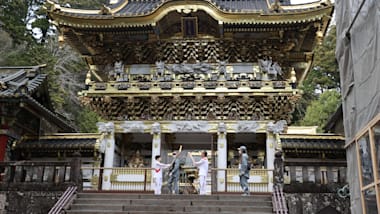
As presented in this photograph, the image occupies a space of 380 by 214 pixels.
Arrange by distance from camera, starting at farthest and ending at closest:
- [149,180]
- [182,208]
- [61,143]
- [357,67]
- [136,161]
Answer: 1. [136,161]
2. [61,143]
3. [149,180]
4. [182,208]
5. [357,67]

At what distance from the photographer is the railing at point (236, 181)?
14656 millimetres

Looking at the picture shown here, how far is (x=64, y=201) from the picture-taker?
425 inches

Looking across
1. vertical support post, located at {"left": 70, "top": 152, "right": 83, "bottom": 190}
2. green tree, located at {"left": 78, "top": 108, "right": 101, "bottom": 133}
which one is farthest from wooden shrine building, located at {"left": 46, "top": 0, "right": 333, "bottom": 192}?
green tree, located at {"left": 78, "top": 108, "right": 101, "bottom": 133}

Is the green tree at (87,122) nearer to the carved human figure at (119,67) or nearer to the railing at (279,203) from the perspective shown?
the carved human figure at (119,67)

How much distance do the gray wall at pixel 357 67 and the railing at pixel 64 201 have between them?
7290mm

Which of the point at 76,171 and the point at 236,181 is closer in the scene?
the point at 76,171

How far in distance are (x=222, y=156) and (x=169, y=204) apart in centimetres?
508

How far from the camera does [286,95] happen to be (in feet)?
50.0

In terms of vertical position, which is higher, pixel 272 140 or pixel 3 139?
pixel 272 140

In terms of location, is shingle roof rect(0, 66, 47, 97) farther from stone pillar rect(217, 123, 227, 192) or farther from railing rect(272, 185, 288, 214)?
railing rect(272, 185, 288, 214)

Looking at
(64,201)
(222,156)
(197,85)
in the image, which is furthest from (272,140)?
(64,201)

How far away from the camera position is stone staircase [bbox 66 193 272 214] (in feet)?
33.8

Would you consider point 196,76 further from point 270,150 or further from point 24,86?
point 24,86

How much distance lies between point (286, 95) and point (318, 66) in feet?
71.3
